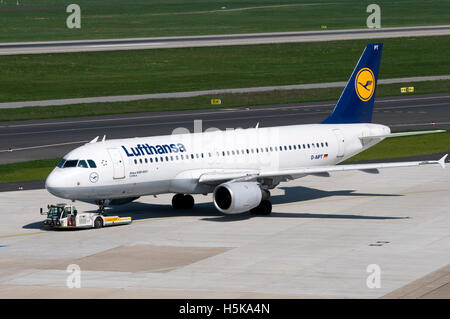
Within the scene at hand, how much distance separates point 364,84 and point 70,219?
2284cm

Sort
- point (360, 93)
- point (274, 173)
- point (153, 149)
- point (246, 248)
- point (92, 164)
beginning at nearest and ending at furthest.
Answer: point (246, 248), point (92, 164), point (153, 149), point (274, 173), point (360, 93)

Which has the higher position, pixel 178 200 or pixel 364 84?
pixel 364 84

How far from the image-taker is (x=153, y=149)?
5312 cm

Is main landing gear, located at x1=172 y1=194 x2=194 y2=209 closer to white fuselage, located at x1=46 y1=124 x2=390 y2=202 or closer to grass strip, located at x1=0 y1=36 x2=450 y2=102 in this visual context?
white fuselage, located at x1=46 y1=124 x2=390 y2=202

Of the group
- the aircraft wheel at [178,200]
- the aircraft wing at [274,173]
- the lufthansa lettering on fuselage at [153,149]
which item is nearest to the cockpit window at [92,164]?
the lufthansa lettering on fuselage at [153,149]

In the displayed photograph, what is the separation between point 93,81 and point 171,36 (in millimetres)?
56794

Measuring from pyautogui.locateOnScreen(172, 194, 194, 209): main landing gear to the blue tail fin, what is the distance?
1131cm

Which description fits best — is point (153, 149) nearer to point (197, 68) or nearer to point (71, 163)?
point (71, 163)

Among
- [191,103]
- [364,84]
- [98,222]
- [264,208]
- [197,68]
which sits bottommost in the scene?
[98,222]

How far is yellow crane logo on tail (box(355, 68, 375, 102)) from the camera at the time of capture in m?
63.2

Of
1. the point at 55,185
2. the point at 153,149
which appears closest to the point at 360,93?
the point at 153,149

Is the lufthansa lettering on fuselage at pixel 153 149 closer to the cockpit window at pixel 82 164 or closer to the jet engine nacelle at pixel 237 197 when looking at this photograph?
the cockpit window at pixel 82 164

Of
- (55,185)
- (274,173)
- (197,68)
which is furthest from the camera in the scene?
(197,68)
